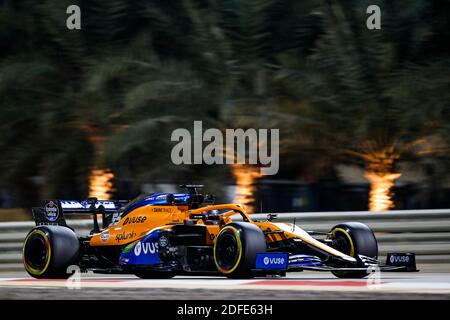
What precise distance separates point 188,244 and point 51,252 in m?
1.62

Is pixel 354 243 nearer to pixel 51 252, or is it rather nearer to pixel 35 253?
pixel 51 252

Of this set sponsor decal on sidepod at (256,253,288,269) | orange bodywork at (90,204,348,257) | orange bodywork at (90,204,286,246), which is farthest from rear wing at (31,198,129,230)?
sponsor decal on sidepod at (256,253,288,269)

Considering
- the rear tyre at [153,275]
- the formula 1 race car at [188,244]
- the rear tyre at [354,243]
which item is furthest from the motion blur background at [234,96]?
the rear tyre at [354,243]

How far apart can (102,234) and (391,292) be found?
4.27m

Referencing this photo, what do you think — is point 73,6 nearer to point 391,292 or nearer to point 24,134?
point 24,134

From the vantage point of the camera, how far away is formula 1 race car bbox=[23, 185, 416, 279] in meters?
11.0

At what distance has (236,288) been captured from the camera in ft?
33.6

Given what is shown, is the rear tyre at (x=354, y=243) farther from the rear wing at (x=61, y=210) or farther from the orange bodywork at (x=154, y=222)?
the rear wing at (x=61, y=210)

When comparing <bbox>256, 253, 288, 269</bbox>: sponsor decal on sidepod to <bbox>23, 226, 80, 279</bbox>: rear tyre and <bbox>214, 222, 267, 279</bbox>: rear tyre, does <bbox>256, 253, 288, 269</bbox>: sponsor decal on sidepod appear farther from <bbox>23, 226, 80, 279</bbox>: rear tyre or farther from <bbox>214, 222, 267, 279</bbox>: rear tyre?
<bbox>23, 226, 80, 279</bbox>: rear tyre

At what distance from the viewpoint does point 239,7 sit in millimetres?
17734

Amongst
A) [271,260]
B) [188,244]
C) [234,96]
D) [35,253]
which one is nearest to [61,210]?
[35,253]
